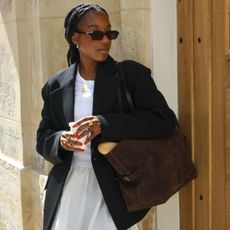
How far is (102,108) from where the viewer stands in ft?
8.41

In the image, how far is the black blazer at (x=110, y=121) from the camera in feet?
8.14

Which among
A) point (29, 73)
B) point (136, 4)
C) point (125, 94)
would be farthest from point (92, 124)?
point (29, 73)

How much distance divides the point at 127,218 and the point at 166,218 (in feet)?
2.11

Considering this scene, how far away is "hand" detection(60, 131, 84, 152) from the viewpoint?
244cm

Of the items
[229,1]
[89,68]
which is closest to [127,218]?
[89,68]

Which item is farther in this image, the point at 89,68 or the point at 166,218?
the point at 166,218

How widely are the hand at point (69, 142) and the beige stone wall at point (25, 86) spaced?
89cm

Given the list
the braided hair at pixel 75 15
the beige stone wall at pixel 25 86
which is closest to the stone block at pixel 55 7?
the beige stone wall at pixel 25 86

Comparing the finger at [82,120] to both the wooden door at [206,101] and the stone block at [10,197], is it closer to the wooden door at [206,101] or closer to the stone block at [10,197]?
the wooden door at [206,101]

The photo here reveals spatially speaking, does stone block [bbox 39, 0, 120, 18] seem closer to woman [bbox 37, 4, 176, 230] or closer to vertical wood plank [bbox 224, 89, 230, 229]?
woman [bbox 37, 4, 176, 230]

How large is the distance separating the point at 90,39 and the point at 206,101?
75 cm

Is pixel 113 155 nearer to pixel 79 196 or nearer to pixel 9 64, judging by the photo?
pixel 79 196

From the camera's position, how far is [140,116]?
8.19 feet

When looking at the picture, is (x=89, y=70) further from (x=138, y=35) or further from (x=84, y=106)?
(x=138, y=35)
